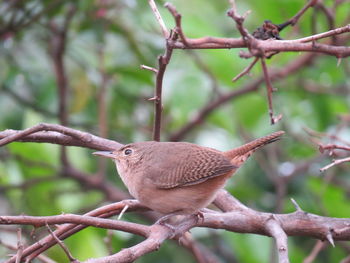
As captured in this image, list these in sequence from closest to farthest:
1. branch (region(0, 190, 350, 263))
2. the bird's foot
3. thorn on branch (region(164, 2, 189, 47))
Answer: thorn on branch (region(164, 2, 189, 47)) < branch (region(0, 190, 350, 263)) < the bird's foot

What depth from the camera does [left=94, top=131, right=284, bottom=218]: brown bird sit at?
3422 millimetres

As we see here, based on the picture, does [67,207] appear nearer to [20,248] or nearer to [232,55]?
[232,55]

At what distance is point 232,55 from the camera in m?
5.30

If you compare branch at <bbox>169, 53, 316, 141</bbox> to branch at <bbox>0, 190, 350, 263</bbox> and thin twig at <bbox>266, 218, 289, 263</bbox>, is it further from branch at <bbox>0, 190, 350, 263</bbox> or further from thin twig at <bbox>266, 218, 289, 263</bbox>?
thin twig at <bbox>266, 218, 289, 263</bbox>

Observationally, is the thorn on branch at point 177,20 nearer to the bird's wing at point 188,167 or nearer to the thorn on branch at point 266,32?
the thorn on branch at point 266,32

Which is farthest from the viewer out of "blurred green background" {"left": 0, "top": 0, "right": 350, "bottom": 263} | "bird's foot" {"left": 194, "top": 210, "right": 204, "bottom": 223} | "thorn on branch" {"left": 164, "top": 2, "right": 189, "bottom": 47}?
"blurred green background" {"left": 0, "top": 0, "right": 350, "bottom": 263}

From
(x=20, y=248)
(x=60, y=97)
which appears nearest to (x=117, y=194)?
(x=60, y=97)

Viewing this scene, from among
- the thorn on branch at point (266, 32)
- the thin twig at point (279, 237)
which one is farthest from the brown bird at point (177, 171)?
the thorn on branch at point (266, 32)

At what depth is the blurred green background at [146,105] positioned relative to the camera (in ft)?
15.9

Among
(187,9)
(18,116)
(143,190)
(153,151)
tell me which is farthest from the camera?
(187,9)

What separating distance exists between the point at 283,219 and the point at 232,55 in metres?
2.52

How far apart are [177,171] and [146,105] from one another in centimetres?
224

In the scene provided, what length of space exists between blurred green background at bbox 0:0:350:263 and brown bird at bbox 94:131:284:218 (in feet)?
3.93

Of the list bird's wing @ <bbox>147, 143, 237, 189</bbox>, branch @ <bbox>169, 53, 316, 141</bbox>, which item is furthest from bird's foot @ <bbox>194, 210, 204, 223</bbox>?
branch @ <bbox>169, 53, 316, 141</bbox>
